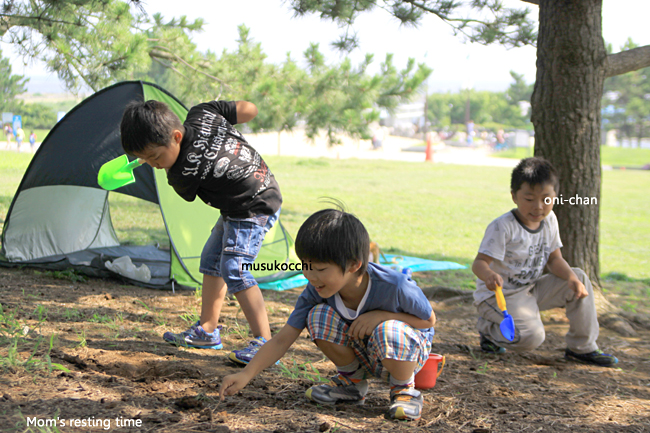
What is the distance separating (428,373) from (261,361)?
674mm

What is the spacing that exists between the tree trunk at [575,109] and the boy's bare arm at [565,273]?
2.76ft

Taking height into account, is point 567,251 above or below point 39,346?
above

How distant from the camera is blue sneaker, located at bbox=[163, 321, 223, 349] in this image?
2633mm

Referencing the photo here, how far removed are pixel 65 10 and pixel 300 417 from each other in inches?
172

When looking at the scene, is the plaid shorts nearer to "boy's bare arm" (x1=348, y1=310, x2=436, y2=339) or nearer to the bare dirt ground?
"boy's bare arm" (x1=348, y1=310, x2=436, y2=339)

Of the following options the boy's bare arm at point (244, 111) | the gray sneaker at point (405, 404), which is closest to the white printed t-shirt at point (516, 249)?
the gray sneaker at point (405, 404)

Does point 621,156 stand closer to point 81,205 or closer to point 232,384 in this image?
point 81,205

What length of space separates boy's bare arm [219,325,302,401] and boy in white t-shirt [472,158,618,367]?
1.20 m

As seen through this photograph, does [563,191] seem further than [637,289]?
No

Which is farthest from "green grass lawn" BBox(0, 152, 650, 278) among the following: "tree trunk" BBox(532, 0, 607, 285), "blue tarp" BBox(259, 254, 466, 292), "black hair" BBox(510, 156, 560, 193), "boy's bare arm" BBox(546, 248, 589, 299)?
"black hair" BBox(510, 156, 560, 193)

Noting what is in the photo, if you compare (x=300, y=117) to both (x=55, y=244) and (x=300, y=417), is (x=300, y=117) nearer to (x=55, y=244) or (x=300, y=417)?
(x=55, y=244)

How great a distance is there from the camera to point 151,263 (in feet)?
15.3

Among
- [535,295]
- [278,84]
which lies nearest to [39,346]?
[535,295]

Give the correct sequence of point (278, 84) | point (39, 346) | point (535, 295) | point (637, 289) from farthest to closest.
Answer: point (278, 84)
point (637, 289)
point (535, 295)
point (39, 346)
